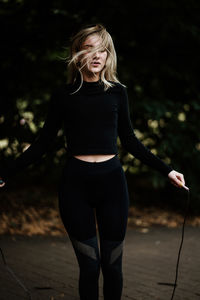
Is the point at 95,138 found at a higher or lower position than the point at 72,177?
higher

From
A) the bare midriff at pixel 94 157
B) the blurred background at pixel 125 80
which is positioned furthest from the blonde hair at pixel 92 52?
the blurred background at pixel 125 80

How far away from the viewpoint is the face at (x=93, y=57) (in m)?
→ 2.62

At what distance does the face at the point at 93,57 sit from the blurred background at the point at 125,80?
3.89 meters

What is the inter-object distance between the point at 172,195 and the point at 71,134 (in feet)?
22.1

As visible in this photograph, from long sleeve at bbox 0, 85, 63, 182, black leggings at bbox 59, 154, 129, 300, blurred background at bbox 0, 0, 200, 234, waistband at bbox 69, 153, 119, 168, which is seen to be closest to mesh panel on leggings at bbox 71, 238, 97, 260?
black leggings at bbox 59, 154, 129, 300

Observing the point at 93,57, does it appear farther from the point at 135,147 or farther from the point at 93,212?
the point at 93,212

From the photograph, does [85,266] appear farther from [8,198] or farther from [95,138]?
[8,198]

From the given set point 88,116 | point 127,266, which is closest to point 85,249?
point 88,116

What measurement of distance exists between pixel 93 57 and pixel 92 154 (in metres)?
0.59

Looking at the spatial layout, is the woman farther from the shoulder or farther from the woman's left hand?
the woman's left hand

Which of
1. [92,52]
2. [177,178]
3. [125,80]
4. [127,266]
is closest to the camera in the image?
[92,52]

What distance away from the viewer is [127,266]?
205 inches

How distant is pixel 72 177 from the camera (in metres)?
2.66

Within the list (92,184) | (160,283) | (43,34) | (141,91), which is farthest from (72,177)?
(141,91)
